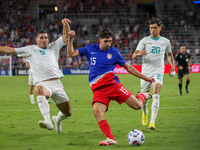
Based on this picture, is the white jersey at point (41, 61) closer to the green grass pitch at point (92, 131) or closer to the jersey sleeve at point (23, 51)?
the jersey sleeve at point (23, 51)

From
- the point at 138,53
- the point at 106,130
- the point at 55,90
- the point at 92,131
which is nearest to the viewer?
the point at 106,130

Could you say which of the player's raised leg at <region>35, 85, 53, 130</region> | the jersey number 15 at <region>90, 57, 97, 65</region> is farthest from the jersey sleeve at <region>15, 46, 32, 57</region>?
the jersey number 15 at <region>90, 57, 97, 65</region>

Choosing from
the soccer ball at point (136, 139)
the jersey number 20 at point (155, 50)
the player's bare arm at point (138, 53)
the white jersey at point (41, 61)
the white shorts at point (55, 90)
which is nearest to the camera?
the soccer ball at point (136, 139)

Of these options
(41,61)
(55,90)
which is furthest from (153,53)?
(41,61)

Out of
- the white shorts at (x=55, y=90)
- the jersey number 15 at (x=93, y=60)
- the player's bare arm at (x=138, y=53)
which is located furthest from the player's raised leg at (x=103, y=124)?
the player's bare arm at (x=138, y=53)

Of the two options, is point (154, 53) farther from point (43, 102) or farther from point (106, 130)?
point (43, 102)

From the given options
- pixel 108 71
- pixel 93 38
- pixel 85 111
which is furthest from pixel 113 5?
pixel 108 71

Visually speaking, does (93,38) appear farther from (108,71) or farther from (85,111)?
(108,71)

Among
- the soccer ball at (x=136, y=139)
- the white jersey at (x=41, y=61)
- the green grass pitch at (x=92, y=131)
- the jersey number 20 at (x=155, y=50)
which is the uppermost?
the jersey number 20 at (x=155, y=50)

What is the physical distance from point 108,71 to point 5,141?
2.33m

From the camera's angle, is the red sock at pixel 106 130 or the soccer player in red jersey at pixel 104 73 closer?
the red sock at pixel 106 130

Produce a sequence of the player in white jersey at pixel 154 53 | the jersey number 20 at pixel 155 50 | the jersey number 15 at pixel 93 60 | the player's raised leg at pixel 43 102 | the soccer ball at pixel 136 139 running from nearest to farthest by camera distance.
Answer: the soccer ball at pixel 136 139 → the player's raised leg at pixel 43 102 → the jersey number 15 at pixel 93 60 → the player in white jersey at pixel 154 53 → the jersey number 20 at pixel 155 50

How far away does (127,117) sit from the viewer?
25.3 ft

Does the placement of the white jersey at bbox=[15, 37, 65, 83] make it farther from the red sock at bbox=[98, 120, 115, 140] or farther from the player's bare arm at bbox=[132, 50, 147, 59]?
the player's bare arm at bbox=[132, 50, 147, 59]
